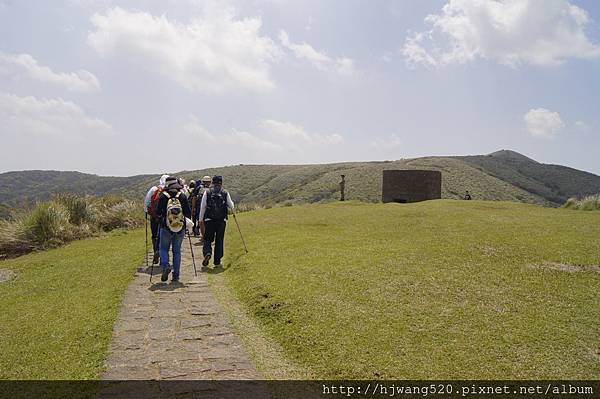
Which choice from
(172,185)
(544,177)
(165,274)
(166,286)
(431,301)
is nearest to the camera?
(431,301)

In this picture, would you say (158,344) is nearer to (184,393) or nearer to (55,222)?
(184,393)

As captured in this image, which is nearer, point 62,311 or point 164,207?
point 62,311

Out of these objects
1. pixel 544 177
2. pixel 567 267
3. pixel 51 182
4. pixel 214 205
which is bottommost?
pixel 567 267

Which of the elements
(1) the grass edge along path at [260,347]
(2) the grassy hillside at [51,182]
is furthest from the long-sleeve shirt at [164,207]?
(2) the grassy hillside at [51,182]

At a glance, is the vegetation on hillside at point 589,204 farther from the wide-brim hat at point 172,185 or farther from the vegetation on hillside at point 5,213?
the vegetation on hillside at point 5,213

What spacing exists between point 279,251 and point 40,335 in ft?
19.3

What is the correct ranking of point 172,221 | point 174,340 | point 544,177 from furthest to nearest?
1. point 544,177
2. point 172,221
3. point 174,340

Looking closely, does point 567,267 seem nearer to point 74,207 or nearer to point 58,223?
point 58,223

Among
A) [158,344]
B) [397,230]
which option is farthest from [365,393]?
[397,230]

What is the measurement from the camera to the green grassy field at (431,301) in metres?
4.89

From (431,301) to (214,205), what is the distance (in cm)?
586

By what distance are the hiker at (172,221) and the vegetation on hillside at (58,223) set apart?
26.5 ft

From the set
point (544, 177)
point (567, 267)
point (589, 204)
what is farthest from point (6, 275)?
point (544, 177)

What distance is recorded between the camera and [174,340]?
5848 millimetres
